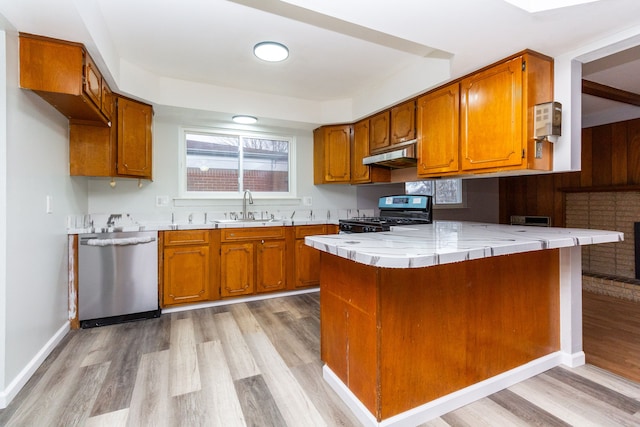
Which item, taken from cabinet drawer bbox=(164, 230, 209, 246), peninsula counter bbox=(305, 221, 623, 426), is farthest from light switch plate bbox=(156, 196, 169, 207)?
peninsula counter bbox=(305, 221, 623, 426)

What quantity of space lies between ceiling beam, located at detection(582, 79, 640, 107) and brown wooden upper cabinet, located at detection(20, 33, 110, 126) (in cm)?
411

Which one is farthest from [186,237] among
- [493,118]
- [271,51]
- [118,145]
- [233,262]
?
[493,118]

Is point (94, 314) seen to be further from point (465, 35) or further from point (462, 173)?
point (465, 35)

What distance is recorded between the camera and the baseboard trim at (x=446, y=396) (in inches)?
58.0

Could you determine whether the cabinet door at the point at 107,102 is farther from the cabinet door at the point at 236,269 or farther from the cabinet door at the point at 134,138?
the cabinet door at the point at 236,269

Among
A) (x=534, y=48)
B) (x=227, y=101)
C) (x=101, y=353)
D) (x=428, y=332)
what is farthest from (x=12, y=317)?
(x=534, y=48)

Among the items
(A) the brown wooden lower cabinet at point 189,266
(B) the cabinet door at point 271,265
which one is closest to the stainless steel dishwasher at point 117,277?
(A) the brown wooden lower cabinet at point 189,266

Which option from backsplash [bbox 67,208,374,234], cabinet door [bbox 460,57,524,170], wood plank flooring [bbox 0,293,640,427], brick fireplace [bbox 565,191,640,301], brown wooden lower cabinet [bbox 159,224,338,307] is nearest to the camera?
wood plank flooring [bbox 0,293,640,427]

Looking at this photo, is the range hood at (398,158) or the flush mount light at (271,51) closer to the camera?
the flush mount light at (271,51)

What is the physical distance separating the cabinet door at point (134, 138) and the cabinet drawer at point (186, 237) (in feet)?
2.15

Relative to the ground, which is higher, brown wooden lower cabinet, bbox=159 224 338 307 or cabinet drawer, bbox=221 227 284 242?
cabinet drawer, bbox=221 227 284 242

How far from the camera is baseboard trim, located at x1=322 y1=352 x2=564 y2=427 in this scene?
4.83 feet

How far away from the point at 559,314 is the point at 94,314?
3.69 m

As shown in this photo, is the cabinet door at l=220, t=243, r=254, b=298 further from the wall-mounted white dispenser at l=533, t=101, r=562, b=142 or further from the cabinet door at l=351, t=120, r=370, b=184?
the wall-mounted white dispenser at l=533, t=101, r=562, b=142
